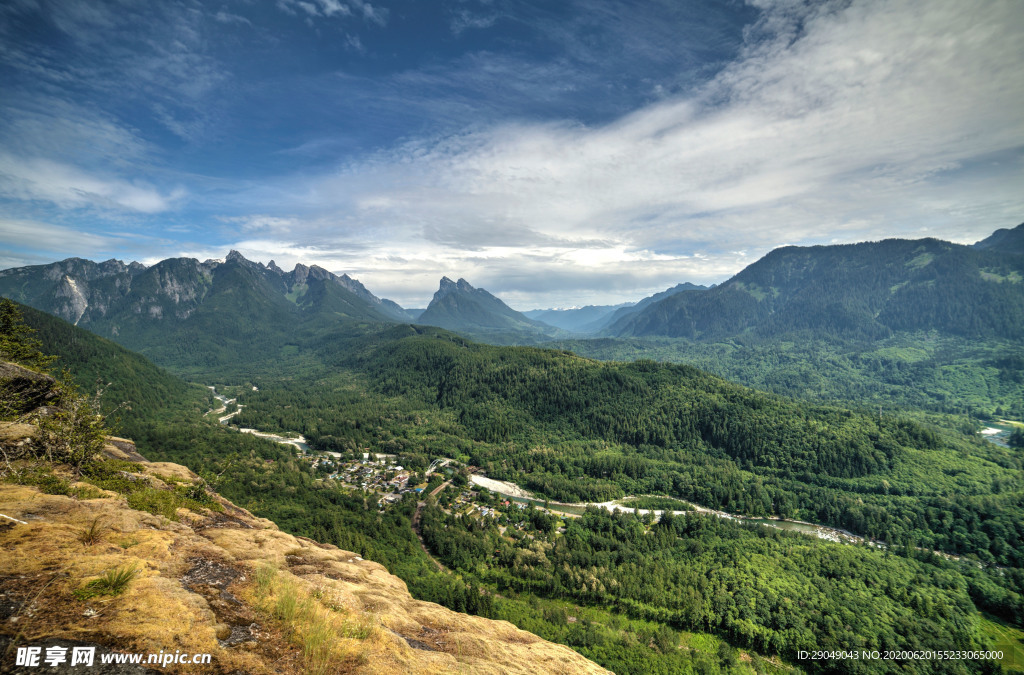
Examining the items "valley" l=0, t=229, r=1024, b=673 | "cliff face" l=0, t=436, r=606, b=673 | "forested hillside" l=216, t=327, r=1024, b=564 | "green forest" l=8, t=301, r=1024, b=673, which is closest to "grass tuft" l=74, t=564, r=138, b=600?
"cliff face" l=0, t=436, r=606, b=673

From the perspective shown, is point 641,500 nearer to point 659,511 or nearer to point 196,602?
point 659,511

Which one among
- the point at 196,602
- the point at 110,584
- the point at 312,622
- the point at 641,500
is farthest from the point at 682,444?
the point at 110,584

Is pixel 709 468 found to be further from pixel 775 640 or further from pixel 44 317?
pixel 44 317

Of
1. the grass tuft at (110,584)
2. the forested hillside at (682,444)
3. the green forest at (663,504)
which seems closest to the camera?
the grass tuft at (110,584)

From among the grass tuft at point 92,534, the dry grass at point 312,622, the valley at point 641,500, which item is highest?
the grass tuft at point 92,534

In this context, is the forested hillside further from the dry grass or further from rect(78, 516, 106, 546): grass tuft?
rect(78, 516, 106, 546): grass tuft

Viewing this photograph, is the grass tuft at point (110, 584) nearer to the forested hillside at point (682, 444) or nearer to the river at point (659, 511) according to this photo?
the river at point (659, 511)

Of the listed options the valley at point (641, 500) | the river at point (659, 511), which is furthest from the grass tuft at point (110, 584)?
the river at point (659, 511)

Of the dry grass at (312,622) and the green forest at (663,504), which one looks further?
the green forest at (663,504)

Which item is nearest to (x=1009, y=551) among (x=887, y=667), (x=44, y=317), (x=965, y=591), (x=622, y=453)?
(x=965, y=591)
